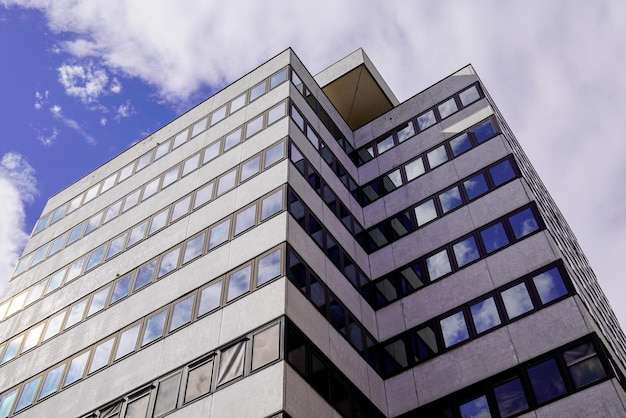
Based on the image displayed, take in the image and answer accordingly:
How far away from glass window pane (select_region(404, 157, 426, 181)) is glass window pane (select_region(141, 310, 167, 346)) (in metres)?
16.8

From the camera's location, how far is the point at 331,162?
3494 centimetres

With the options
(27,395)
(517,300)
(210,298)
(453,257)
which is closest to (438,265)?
(453,257)

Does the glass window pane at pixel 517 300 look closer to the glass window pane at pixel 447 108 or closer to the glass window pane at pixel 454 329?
the glass window pane at pixel 454 329

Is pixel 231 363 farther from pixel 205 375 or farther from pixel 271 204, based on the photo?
pixel 271 204

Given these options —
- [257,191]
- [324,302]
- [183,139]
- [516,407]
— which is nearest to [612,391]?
[516,407]

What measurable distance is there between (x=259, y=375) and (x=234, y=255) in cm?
703

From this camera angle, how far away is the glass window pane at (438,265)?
95.6ft

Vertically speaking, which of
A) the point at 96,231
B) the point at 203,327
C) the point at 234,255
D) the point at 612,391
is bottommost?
the point at 612,391

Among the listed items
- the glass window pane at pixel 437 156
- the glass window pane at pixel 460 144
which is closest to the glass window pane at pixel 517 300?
the glass window pane at pixel 460 144

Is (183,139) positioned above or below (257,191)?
above

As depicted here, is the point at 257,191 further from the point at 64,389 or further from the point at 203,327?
the point at 64,389

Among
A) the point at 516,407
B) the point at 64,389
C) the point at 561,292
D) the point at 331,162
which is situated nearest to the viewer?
the point at 516,407

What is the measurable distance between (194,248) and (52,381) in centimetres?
893

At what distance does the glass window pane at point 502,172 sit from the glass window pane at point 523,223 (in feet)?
8.70
